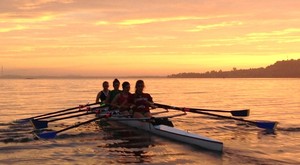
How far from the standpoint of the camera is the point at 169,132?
12.3m

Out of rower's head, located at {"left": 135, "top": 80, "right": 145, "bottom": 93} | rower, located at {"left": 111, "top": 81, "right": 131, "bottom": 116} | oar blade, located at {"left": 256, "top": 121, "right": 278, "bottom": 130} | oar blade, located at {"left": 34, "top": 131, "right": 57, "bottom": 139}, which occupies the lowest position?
oar blade, located at {"left": 34, "top": 131, "right": 57, "bottom": 139}

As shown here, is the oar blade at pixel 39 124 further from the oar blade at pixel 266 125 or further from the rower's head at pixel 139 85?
the oar blade at pixel 266 125

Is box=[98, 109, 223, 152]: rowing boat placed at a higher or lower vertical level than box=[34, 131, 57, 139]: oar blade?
higher

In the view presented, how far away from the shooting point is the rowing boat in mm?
10711

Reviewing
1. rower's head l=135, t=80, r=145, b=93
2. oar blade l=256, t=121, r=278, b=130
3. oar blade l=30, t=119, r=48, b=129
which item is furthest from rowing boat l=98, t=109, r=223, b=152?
oar blade l=256, t=121, r=278, b=130

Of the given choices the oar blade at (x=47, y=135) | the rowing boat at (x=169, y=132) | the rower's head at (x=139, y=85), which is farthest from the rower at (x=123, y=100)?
the oar blade at (x=47, y=135)

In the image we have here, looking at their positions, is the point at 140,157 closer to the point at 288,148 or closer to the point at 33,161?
the point at 33,161

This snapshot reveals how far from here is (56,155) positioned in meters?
10.6

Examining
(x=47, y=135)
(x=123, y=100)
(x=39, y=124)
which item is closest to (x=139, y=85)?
(x=123, y=100)

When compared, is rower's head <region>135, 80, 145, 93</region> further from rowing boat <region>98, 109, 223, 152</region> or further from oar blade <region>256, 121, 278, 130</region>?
oar blade <region>256, 121, 278, 130</region>

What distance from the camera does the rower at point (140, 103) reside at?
1375cm

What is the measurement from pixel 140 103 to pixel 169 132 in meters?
2.15

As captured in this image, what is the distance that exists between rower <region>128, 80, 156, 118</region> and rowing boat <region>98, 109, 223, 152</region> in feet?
1.07

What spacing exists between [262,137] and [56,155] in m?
7.67
